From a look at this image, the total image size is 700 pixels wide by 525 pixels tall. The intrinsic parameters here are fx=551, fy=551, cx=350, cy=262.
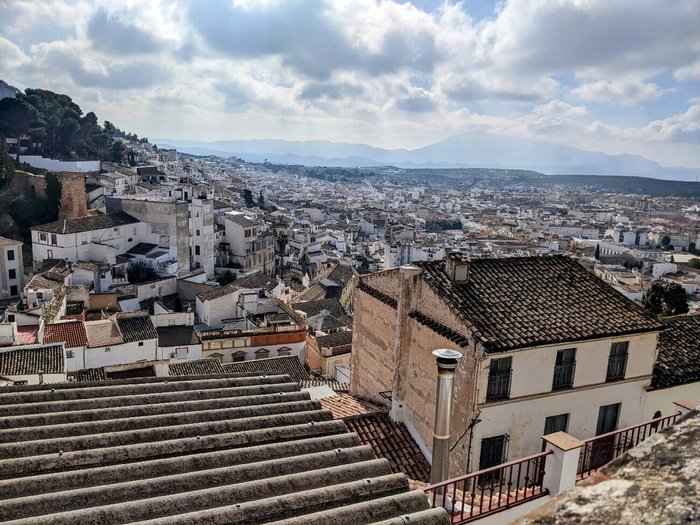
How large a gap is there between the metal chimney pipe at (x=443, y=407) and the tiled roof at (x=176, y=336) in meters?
21.3

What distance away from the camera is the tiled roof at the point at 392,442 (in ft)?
31.6

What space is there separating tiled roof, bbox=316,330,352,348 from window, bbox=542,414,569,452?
18.0 metres

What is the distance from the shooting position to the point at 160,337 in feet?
89.3

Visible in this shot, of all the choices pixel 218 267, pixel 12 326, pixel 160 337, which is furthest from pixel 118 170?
pixel 12 326

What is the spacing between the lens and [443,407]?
6.79 metres

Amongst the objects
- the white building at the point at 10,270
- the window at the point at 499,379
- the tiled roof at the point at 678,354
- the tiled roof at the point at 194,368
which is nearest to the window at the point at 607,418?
the tiled roof at the point at 678,354

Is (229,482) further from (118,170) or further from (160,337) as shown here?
(118,170)

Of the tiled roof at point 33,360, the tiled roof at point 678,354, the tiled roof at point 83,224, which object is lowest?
the tiled roof at point 33,360

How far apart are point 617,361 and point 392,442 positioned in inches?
180

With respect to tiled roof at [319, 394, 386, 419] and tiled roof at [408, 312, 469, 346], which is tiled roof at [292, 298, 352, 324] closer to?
tiled roof at [319, 394, 386, 419]

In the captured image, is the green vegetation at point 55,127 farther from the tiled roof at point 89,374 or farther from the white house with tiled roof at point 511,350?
the white house with tiled roof at point 511,350

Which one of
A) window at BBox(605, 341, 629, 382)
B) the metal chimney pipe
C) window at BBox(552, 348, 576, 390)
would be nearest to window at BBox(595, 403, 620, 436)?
window at BBox(605, 341, 629, 382)

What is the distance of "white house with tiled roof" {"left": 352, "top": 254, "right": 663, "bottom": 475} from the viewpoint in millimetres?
9336

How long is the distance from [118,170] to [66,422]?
60.2 meters
